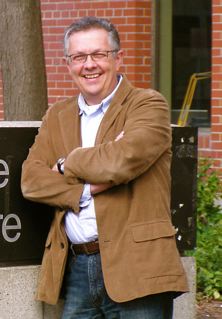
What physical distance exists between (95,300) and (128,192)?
1.67 ft

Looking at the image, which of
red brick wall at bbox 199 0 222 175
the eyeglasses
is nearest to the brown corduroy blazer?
the eyeglasses

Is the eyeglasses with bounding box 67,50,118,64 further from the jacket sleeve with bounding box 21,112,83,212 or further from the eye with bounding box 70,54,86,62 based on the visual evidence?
the jacket sleeve with bounding box 21,112,83,212

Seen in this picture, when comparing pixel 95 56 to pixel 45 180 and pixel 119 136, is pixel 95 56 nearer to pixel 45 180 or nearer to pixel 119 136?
pixel 119 136

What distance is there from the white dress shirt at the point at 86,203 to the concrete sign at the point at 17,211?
54 cm

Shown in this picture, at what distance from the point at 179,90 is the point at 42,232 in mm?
5879

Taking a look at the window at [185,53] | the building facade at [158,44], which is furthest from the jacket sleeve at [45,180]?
the window at [185,53]

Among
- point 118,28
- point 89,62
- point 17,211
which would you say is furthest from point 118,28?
point 89,62

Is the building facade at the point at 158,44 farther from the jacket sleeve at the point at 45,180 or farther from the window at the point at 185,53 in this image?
the jacket sleeve at the point at 45,180

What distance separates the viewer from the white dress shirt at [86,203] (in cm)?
431

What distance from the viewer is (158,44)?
1057 cm

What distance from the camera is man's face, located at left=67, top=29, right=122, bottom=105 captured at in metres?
4.34

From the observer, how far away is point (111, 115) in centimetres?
439

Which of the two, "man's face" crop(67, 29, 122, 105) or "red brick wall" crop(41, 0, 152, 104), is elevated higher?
"man's face" crop(67, 29, 122, 105)

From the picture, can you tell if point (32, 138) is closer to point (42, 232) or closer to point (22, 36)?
point (42, 232)
